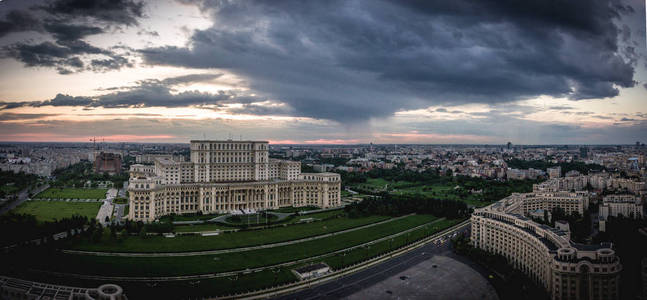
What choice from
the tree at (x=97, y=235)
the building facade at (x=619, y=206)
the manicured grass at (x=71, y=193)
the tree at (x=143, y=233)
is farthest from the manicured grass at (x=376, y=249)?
the manicured grass at (x=71, y=193)

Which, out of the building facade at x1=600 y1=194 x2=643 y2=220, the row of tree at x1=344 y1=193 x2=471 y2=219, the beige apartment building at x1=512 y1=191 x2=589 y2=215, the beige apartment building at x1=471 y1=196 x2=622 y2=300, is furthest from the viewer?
the row of tree at x1=344 y1=193 x2=471 y2=219

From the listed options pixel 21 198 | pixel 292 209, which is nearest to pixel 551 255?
pixel 292 209

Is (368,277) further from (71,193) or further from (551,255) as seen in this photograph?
(71,193)

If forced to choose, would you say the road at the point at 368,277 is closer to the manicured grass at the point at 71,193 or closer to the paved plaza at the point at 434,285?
the paved plaza at the point at 434,285

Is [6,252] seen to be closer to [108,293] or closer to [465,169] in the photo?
[108,293]

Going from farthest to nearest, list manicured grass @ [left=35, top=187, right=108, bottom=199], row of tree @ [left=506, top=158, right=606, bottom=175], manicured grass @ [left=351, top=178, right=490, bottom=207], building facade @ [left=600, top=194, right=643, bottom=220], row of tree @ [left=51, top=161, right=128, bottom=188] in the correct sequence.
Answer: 1. row of tree @ [left=506, top=158, right=606, bottom=175]
2. row of tree @ [left=51, top=161, right=128, bottom=188]
3. manicured grass @ [left=351, top=178, right=490, bottom=207]
4. manicured grass @ [left=35, top=187, right=108, bottom=199]
5. building facade @ [left=600, top=194, right=643, bottom=220]

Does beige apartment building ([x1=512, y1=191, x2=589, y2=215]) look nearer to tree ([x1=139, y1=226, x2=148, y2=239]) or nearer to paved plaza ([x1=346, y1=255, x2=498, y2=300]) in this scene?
paved plaza ([x1=346, y1=255, x2=498, y2=300])

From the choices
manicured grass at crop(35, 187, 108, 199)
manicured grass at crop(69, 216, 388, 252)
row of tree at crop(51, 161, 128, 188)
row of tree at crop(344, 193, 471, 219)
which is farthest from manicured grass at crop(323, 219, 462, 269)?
row of tree at crop(51, 161, 128, 188)
